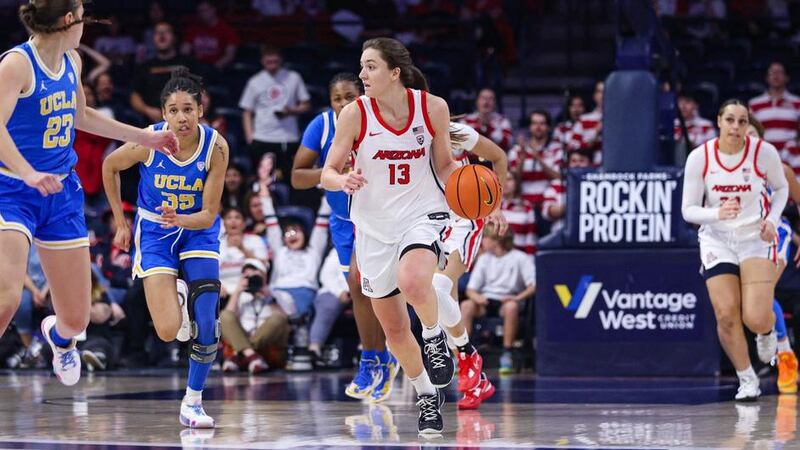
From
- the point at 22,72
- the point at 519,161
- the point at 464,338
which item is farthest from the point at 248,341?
the point at 22,72

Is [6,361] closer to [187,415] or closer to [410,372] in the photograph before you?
[187,415]

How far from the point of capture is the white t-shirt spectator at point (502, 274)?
1274cm

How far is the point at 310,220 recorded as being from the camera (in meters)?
13.8

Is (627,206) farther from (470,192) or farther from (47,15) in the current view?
(47,15)

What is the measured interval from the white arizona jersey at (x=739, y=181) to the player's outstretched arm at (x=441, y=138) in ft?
10.1

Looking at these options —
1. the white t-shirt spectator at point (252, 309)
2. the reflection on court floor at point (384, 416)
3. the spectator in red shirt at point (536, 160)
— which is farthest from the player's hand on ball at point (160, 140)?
the spectator in red shirt at point (536, 160)

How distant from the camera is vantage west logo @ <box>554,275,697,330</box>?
11367 mm

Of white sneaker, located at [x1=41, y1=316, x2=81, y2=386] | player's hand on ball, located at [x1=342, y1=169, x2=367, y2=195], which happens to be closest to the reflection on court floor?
white sneaker, located at [x1=41, y1=316, x2=81, y2=386]

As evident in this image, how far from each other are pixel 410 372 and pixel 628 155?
16.7 ft

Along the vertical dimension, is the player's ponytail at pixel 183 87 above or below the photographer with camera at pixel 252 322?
above

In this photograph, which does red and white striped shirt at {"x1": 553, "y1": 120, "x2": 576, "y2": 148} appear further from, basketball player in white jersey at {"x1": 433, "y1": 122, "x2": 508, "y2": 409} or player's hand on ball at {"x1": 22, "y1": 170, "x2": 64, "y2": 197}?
player's hand on ball at {"x1": 22, "y1": 170, "x2": 64, "y2": 197}

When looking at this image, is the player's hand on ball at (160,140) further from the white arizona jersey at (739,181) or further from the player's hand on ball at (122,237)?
the white arizona jersey at (739,181)

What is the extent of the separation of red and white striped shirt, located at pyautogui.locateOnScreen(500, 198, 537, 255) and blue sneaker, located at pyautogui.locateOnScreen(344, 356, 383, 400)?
433cm

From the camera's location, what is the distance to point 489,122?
1442 cm
